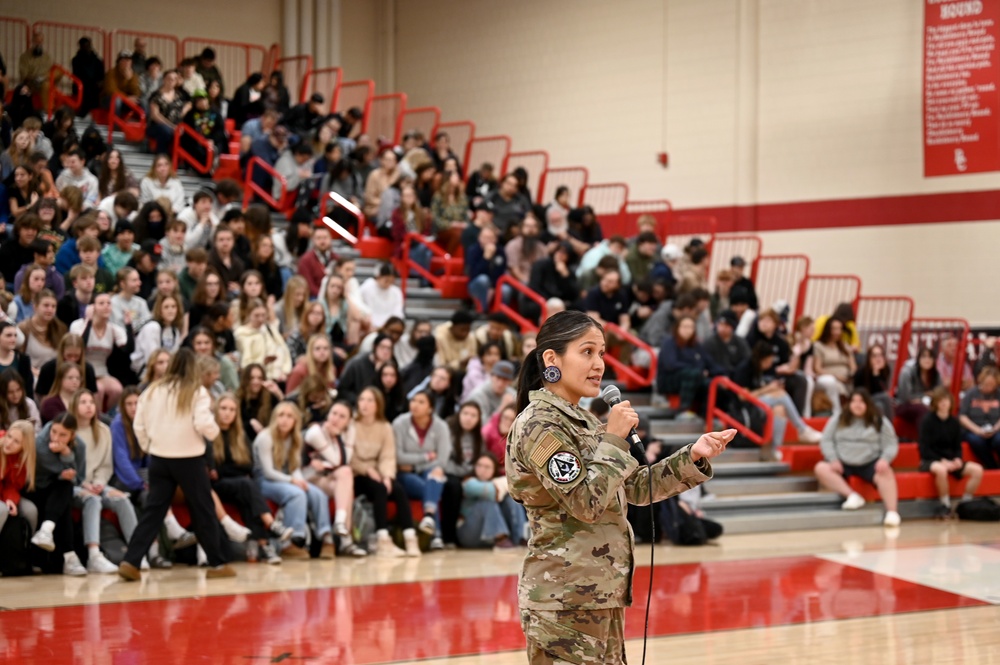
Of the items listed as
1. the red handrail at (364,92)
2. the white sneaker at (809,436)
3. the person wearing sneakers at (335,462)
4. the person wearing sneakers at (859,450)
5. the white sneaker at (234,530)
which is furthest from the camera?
the red handrail at (364,92)

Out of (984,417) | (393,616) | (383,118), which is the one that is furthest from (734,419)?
(383,118)

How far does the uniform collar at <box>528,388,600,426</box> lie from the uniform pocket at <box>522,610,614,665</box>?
0.52 metres

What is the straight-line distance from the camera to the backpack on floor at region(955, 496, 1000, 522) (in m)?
11.5

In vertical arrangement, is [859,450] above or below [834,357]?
below

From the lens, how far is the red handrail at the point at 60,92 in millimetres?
15641

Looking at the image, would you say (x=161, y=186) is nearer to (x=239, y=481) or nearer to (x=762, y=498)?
(x=239, y=481)

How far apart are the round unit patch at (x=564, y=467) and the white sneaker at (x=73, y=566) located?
5.94 metres

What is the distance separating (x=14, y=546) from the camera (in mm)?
8219

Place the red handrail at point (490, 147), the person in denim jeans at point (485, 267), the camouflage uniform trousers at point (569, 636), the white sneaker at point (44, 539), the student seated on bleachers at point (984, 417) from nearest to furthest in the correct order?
the camouflage uniform trousers at point (569, 636), the white sneaker at point (44, 539), the student seated on bleachers at point (984, 417), the person in denim jeans at point (485, 267), the red handrail at point (490, 147)

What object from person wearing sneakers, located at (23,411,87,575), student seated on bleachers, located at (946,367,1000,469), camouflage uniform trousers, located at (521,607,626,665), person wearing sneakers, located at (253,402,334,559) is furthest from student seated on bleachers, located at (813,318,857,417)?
camouflage uniform trousers, located at (521,607,626,665)

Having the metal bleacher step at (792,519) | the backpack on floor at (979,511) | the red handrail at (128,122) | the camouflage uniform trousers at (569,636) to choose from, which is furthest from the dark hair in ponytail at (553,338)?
the red handrail at (128,122)

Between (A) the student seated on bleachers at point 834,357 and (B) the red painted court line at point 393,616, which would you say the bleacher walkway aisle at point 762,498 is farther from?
(B) the red painted court line at point 393,616

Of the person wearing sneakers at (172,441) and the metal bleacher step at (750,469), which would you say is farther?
the metal bleacher step at (750,469)

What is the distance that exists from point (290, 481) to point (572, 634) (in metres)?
6.09
